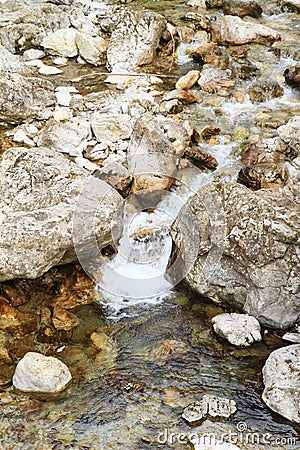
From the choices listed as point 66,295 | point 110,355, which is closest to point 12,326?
point 66,295

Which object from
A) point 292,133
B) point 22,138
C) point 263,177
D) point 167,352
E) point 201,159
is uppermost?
point 292,133

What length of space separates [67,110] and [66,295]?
3.34 metres

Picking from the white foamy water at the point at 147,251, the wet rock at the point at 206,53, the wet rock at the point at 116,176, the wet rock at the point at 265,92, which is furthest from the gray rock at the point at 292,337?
the wet rock at the point at 206,53

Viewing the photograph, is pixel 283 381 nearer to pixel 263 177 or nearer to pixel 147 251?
pixel 147 251

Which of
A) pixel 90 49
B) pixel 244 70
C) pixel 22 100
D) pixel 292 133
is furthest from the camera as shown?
pixel 90 49

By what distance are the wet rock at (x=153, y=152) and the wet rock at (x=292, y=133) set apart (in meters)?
1.22

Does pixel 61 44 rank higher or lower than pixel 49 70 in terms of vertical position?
higher

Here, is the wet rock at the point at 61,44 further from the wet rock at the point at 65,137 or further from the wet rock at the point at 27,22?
the wet rock at the point at 65,137

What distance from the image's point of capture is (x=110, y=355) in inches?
190

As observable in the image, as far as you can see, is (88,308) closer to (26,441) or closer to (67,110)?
(26,441)

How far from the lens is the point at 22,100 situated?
7637 millimetres

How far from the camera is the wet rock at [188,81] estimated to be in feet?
28.1

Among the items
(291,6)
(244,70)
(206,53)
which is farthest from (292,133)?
(291,6)

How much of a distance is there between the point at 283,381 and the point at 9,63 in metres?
6.01
